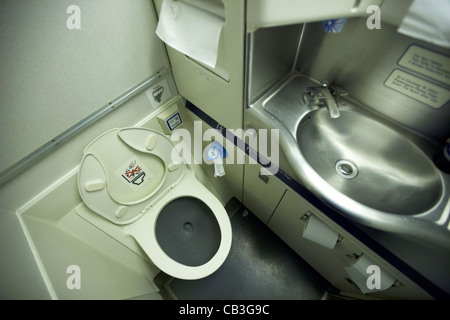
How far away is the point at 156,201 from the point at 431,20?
48.6 inches

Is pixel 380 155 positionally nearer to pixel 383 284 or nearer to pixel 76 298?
pixel 383 284

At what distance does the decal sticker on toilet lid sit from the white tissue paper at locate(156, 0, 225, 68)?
58 centimetres

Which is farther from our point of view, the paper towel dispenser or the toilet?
the toilet

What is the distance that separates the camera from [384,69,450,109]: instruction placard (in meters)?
0.57

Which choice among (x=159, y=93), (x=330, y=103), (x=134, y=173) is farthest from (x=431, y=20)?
(x=134, y=173)

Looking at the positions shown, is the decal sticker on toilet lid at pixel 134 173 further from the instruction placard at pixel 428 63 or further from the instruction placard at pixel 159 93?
Answer: the instruction placard at pixel 428 63

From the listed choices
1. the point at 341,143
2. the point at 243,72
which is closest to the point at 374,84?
the point at 341,143

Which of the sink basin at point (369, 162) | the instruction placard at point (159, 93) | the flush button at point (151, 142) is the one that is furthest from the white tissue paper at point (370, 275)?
the instruction placard at point (159, 93)

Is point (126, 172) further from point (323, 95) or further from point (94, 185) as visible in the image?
point (323, 95)

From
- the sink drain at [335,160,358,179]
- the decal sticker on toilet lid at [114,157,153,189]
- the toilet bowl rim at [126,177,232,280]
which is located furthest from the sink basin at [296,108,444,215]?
the decal sticker on toilet lid at [114,157,153,189]

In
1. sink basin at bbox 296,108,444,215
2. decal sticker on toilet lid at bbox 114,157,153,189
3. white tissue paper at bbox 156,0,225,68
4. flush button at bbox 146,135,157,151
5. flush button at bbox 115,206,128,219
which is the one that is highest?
white tissue paper at bbox 156,0,225,68

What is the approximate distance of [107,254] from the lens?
3.32 ft

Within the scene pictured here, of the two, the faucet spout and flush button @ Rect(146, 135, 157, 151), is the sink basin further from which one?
flush button @ Rect(146, 135, 157, 151)

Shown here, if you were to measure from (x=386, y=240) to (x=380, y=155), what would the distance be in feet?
0.99
